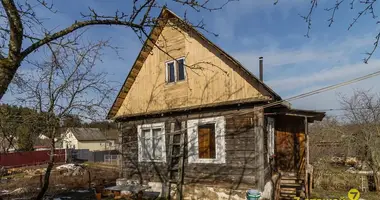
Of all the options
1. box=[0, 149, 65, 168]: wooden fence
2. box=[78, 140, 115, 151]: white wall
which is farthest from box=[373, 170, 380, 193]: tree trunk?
box=[78, 140, 115, 151]: white wall

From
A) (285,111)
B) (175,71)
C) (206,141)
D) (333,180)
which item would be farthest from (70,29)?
(333,180)

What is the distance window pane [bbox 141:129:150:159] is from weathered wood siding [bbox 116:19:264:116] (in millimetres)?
983

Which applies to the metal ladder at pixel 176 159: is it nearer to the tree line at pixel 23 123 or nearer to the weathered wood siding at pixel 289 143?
the tree line at pixel 23 123

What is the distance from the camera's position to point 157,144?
42.9ft

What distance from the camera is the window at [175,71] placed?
12.2 m

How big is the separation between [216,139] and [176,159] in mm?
2077

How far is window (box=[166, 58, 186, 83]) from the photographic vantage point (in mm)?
12191

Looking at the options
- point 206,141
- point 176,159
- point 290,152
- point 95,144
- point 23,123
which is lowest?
point 95,144

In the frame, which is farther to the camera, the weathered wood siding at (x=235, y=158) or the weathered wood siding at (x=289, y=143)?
the weathered wood siding at (x=289, y=143)

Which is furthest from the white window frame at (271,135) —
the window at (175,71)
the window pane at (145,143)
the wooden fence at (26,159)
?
the wooden fence at (26,159)

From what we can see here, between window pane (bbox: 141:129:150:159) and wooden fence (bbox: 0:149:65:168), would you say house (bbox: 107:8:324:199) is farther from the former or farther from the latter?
wooden fence (bbox: 0:149:65:168)

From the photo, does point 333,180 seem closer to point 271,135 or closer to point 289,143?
point 289,143

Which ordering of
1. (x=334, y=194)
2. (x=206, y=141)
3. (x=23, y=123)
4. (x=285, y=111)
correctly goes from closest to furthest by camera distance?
(x=23, y=123) → (x=285, y=111) → (x=206, y=141) → (x=334, y=194)

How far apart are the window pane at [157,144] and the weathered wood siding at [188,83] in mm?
996
